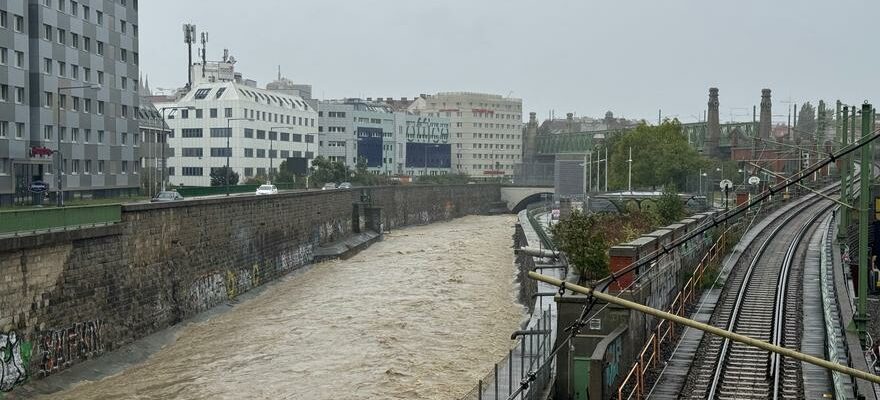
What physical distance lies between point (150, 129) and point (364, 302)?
57289 mm

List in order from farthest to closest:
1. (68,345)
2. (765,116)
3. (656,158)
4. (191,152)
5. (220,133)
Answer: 1. (765,116)
2. (191,152)
3. (220,133)
4. (656,158)
5. (68,345)

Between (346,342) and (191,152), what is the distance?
3418 inches

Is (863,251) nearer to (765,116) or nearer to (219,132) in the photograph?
(219,132)

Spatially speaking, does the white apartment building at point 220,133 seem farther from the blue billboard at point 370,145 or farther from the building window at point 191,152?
the blue billboard at point 370,145

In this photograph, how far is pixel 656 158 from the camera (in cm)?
9281

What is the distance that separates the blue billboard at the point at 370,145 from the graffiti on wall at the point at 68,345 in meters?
129

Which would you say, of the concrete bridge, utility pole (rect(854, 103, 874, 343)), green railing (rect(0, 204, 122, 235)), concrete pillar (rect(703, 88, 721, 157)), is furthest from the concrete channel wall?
concrete pillar (rect(703, 88, 721, 157))

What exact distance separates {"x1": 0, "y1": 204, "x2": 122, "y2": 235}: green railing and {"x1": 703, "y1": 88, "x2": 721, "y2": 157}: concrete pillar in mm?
105804

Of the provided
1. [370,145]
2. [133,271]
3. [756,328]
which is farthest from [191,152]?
[756,328]

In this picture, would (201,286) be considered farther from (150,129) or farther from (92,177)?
(150,129)

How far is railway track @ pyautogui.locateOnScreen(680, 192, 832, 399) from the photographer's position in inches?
917

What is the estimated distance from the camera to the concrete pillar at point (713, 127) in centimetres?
13025

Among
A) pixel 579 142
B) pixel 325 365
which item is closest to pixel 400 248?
pixel 325 365

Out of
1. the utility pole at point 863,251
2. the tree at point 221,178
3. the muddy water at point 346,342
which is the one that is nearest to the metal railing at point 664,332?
the utility pole at point 863,251
